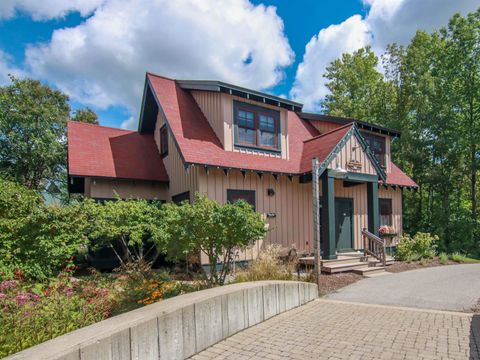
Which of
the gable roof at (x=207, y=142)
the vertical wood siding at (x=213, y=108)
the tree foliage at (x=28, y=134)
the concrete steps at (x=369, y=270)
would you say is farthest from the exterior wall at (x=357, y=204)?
the tree foliage at (x=28, y=134)

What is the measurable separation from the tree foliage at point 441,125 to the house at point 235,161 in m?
8.51

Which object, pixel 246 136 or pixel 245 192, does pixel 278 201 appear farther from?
pixel 246 136

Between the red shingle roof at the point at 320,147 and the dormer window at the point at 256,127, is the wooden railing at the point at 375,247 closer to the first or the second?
the red shingle roof at the point at 320,147

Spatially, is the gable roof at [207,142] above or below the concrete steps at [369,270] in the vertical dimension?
above

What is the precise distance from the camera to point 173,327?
4.00m

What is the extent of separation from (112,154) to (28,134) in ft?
36.4

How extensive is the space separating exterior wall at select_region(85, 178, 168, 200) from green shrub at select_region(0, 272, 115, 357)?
5.36 metres

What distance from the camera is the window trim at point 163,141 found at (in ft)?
43.0

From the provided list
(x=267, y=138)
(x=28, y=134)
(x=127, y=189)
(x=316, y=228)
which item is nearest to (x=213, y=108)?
(x=267, y=138)

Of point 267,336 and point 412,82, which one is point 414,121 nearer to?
point 412,82

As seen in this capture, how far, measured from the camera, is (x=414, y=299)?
7.20 metres

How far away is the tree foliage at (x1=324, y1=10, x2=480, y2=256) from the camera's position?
1891 centimetres

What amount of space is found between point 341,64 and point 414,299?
85.9 feet

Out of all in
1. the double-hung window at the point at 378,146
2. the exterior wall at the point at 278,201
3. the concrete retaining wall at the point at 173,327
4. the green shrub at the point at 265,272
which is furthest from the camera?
the double-hung window at the point at 378,146
